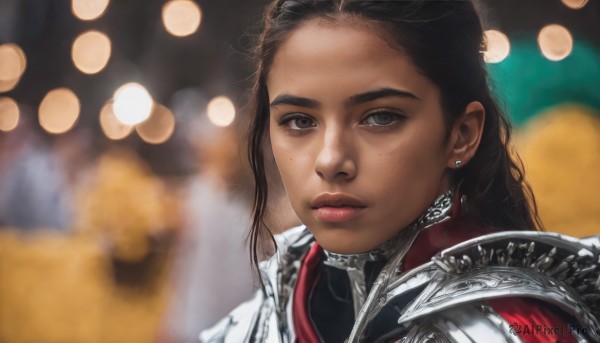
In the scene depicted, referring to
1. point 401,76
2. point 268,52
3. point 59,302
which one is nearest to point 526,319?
point 401,76

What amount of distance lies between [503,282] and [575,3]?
705 mm

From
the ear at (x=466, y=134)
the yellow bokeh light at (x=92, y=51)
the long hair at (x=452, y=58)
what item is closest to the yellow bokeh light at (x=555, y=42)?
the long hair at (x=452, y=58)

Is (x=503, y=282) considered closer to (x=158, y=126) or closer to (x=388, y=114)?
(x=388, y=114)

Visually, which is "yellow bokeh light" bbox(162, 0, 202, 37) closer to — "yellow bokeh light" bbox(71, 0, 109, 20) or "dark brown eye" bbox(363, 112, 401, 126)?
"yellow bokeh light" bbox(71, 0, 109, 20)

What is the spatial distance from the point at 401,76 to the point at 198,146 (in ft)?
3.43

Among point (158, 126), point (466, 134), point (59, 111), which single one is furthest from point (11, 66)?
point (466, 134)

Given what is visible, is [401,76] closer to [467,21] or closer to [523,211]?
[467,21]

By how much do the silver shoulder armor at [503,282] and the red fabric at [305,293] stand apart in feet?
0.69

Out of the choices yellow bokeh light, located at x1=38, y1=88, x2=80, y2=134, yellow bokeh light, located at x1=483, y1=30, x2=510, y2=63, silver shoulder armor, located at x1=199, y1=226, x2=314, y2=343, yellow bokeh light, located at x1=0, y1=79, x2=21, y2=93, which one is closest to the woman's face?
silver shoulder armor, located at x1=199, y1=226, x2=314, y2=343

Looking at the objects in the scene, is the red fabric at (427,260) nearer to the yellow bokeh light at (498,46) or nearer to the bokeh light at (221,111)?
the yellow bokeh light at (498,46)

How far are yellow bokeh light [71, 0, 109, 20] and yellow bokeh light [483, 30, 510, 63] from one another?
3.48 ft

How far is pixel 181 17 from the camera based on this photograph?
5.82 feet

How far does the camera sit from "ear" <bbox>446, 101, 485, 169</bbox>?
89cm

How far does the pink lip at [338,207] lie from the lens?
0.85m
